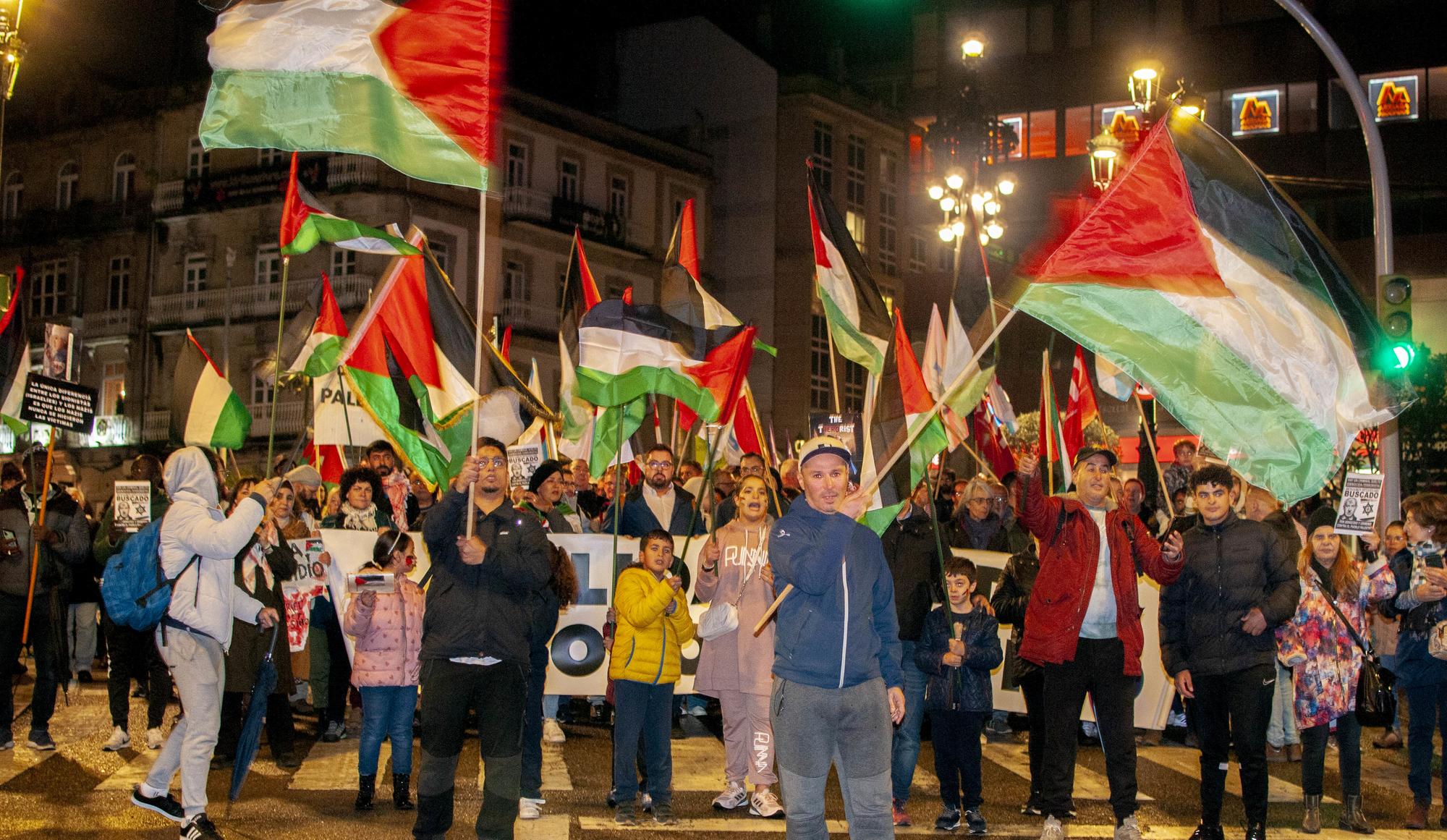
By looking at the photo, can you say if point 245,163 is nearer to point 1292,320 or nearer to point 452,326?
point 452,326

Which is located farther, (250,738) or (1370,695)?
(1370,695)

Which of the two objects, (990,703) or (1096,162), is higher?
(1096,162)

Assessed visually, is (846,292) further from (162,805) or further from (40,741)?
(40,741)

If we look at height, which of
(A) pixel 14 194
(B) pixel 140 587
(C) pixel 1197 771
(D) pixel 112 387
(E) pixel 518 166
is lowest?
(C) pixel 1197 771

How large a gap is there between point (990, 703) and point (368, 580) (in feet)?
12.4

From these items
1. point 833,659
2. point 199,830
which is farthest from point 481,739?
point 833,659

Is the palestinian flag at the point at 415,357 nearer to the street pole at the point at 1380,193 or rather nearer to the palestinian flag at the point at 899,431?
the palestinian flag at the point at 899,431

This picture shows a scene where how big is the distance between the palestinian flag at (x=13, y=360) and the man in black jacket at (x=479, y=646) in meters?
7.49

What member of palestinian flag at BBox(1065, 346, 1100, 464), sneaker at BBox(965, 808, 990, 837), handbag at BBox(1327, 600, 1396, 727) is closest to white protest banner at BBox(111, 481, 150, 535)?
sneaker at BBox(965, 808, 990, 837)

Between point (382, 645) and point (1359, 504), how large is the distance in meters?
6.85

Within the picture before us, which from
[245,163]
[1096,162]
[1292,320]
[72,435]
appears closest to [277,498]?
[1292,320]

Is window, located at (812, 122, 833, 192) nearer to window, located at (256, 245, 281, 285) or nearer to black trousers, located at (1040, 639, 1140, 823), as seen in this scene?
window, located at (256, 245, 281, 285)

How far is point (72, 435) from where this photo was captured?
158 feet

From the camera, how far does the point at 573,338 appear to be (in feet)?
39.8
